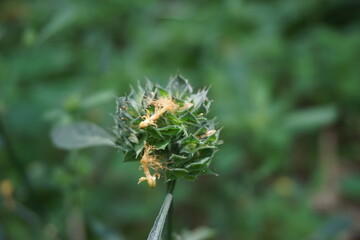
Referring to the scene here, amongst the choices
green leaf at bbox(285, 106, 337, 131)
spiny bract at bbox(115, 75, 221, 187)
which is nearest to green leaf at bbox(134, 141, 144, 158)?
spiny bract at bbox(115, 75, 221, 187)

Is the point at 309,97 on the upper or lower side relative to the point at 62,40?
lower

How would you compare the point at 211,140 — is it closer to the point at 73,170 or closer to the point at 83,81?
the point at 73,170

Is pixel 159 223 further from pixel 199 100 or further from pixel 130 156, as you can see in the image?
pixel 199 100

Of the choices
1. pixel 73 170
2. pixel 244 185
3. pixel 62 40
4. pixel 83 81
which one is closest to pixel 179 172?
pixel 73 170

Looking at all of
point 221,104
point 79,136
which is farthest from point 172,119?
point 221,104

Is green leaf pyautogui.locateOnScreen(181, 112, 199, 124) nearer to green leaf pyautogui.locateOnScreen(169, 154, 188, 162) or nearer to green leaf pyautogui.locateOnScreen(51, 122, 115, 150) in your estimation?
green leaf pyautogui.locateOnScreen(169, 154, 188, 162)

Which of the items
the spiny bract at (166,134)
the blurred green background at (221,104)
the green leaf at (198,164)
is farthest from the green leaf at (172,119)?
the blurred green background at (221,104)
